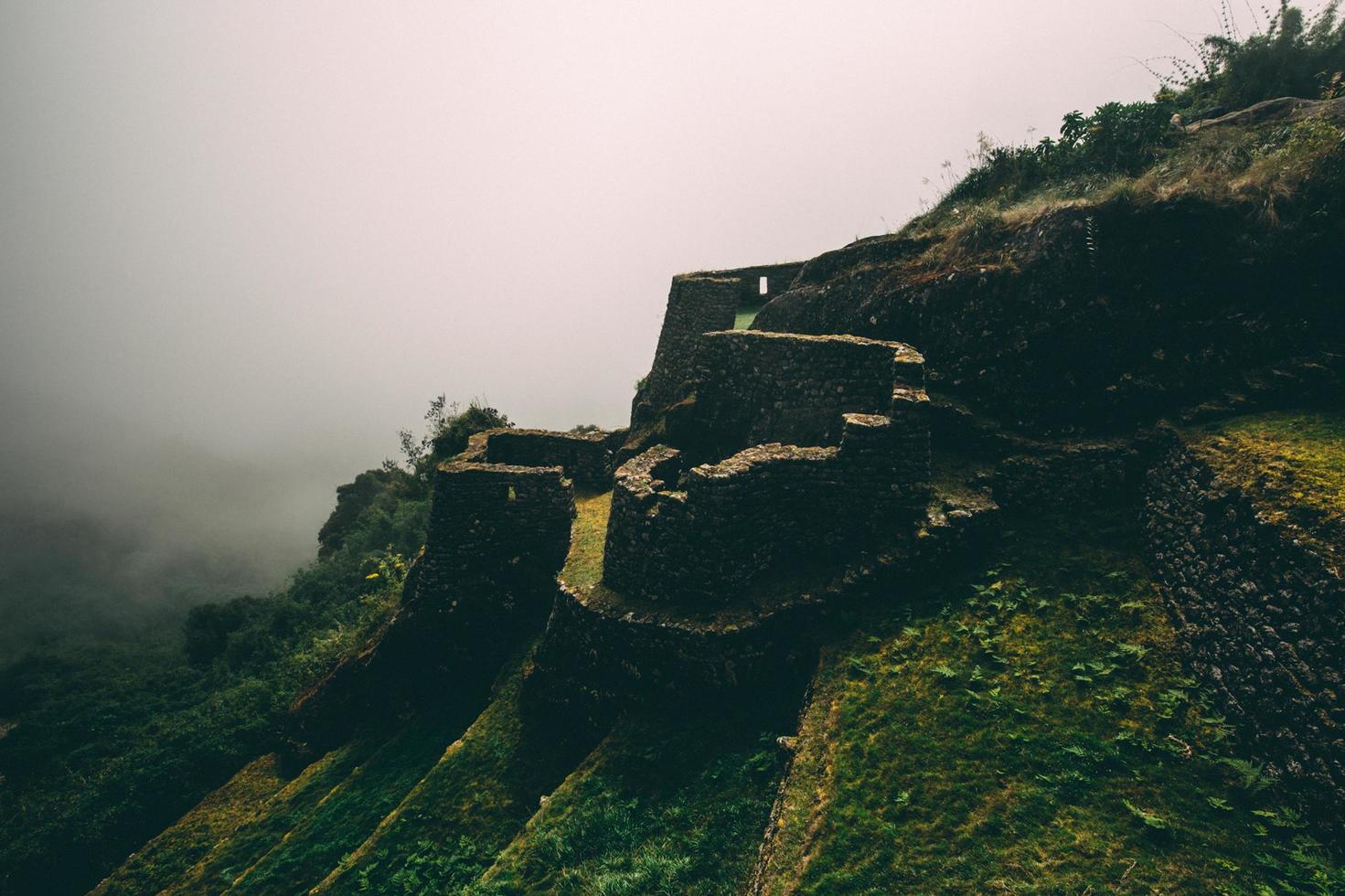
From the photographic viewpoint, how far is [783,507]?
9719 mm

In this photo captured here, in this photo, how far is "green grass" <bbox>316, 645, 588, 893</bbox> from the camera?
9031 millimetres

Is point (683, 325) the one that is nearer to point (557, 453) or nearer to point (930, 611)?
point (557, 453)

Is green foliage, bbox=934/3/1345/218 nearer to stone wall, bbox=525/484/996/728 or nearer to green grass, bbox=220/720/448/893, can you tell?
stone wall, bbox=525/484/996/728

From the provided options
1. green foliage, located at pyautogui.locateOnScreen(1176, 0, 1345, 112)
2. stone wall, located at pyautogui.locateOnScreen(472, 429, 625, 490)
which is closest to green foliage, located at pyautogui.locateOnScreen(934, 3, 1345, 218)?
green foliage, located at pyautogui.locateOnScreen(1176, 0, 1345, 112)

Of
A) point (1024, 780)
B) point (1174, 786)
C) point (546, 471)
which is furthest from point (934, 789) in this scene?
point (546, 471)

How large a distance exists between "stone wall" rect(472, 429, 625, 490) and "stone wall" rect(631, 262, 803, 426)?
2.00m

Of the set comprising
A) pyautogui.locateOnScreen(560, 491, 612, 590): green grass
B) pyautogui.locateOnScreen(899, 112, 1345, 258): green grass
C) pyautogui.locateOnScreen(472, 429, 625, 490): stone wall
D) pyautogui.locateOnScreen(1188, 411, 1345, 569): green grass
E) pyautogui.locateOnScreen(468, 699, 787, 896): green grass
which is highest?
pyautogui.locateOnScreen(899, 112, 1345, 258): green grass

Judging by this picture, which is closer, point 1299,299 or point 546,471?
point 1299,299

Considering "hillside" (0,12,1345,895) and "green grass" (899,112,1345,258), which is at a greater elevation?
"green grass" (899,112,1345,258)

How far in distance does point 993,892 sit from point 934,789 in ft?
3.45

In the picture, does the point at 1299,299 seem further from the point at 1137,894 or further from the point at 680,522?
the point at 680,522

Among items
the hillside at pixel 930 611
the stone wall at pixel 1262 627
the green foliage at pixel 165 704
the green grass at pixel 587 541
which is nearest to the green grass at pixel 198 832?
the hillside at pixel 930 611

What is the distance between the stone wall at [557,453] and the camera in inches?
730

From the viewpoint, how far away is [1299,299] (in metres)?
8.36
